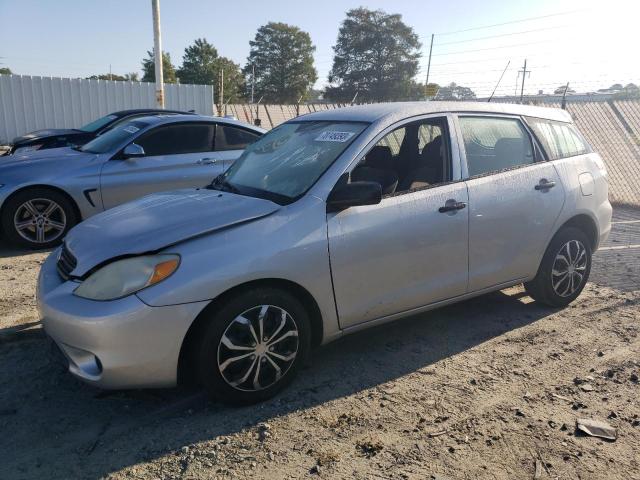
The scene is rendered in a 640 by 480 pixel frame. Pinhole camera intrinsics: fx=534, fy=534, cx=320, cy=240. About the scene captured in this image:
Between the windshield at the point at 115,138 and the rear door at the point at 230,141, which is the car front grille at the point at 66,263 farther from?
the rear door at the point at 230,141

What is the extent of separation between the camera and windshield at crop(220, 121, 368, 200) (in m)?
3.51

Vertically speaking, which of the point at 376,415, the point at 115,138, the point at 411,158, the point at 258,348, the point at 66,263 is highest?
the point at 115,138

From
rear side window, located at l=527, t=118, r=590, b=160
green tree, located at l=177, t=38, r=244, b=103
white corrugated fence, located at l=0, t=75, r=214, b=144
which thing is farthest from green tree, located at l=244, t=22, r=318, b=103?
rear side window, located at l=527, t=118, r=590, b=160

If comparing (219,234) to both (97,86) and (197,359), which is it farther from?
(97,86)

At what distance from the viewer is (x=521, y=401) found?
10.8 ft

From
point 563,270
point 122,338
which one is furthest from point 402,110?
point 122,338

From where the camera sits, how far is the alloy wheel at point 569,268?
4590mm

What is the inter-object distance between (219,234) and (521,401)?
2.09 metres

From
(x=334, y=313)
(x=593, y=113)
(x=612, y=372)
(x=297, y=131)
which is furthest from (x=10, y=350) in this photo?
(x=593, y=113)

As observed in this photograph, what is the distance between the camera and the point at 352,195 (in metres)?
3.27

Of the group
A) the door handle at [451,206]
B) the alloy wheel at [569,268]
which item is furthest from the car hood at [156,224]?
the alloy wheel at [569,268]

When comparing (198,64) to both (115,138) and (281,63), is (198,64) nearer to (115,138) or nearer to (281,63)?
(281,63)

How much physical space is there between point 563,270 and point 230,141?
4573 mm

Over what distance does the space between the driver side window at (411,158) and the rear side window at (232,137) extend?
3.55 m
